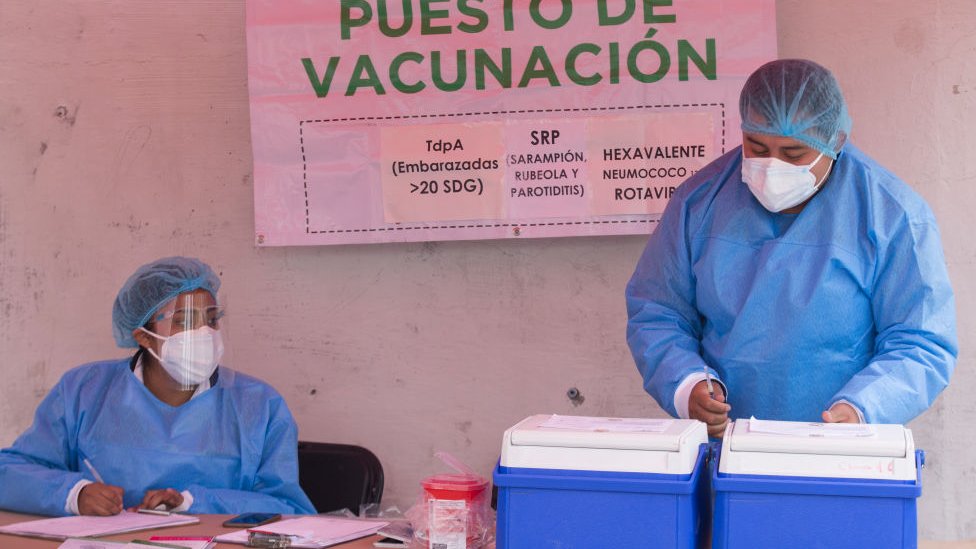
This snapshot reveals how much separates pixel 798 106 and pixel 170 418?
A: 1593mm

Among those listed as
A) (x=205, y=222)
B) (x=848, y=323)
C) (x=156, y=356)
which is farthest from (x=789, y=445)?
(x=205, y=222)

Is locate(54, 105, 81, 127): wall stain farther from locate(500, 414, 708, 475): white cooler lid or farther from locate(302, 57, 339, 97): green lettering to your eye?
locate(500, 414, 708, 475): white cooler lid

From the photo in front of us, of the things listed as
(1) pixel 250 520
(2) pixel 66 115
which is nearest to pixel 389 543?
(1) pixel 250 520

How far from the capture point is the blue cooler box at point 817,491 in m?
1.41

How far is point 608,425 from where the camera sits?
5.43 feet

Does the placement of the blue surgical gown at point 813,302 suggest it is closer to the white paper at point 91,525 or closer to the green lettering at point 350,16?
the white paper at point 91,525

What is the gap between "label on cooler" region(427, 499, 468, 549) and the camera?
1736 millimetres

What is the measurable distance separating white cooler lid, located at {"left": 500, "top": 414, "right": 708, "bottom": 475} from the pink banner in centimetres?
152

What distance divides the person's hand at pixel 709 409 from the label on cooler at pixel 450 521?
0.52 m

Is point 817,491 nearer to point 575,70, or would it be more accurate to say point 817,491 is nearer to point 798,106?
point 798,106

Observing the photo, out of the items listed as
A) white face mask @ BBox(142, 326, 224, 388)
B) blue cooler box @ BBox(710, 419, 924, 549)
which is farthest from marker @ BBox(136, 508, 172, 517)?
blue cooler box @ BBox(710, 419, 924, 549)

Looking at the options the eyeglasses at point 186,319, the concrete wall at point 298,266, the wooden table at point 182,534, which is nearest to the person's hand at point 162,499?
the wooden table at point 182,534

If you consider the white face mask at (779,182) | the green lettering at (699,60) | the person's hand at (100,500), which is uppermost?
the green lettering at (699,60)

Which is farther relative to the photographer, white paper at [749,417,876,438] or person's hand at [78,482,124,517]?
person's hand at [78,482,124,517]
